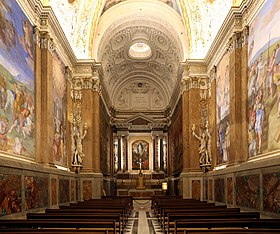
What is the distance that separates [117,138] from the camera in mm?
38625

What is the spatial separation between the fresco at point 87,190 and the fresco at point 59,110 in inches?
140

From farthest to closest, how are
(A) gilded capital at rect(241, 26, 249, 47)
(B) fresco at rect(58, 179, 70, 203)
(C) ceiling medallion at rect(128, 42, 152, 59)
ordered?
1. (C) ceiling medallion at rect(128, 42, 152, 59)
2. (B) fresco at rect(58, 179, 70, 203)
3. (A) gilded capital at rect(241, 26, 249, 47)

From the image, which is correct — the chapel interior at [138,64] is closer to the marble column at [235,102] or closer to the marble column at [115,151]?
the marble column at [235,102]

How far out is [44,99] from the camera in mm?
15359

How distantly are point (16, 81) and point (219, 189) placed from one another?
10.1 m

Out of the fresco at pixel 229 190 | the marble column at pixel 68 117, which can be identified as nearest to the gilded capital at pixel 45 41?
the marble column at pixel 68 117

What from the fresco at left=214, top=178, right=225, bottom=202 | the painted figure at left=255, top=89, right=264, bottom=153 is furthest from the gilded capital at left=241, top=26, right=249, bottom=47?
the fresco at left=214, top=178, right=225, bottom=202

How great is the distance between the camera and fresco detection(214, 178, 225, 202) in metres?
16.9

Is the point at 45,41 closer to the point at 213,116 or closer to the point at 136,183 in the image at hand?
the point at 213,116

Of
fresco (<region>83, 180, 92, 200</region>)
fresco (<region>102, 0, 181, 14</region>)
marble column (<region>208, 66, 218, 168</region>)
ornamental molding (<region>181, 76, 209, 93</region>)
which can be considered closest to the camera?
marble column (<region>208, 66, 218, 168</region>)

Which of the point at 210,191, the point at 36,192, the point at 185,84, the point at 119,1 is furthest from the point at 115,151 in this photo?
the point at 36,192

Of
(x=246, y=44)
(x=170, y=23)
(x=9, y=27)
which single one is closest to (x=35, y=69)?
(x=9, y=27)

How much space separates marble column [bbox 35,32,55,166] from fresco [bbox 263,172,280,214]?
A: 7.72m

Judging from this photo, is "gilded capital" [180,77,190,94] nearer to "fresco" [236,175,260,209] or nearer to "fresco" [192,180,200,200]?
"fresco" [192,180,200,200]
